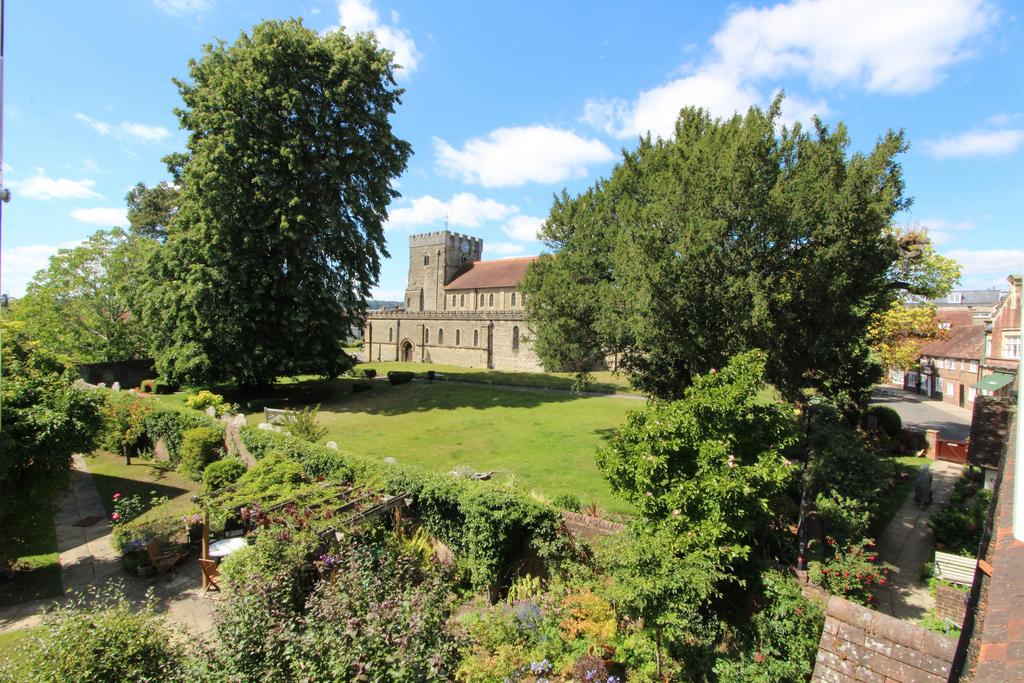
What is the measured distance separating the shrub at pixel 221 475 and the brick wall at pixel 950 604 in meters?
17.7

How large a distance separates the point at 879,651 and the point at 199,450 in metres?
19.7

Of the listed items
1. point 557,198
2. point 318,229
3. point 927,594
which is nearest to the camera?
point 927,594

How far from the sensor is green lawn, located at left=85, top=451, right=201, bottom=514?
16344 mm

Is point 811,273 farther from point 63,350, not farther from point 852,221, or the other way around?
point 63,350

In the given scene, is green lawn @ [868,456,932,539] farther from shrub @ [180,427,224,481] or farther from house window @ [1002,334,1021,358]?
shrub @ [180,427,224,481]

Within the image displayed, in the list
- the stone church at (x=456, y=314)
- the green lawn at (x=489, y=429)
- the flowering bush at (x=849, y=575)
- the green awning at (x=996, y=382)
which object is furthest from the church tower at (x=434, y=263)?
the flowering bush at (x=849, y=575)

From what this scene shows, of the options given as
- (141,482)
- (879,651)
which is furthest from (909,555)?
(141,482)

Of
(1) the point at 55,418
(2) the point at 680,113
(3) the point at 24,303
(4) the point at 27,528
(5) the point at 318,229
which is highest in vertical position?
(2) the point at 680,113

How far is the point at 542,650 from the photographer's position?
8656 mm

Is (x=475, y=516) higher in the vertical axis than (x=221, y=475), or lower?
higher

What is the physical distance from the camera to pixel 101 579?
37.7 feet

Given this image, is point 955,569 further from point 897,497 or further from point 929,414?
point 929,414

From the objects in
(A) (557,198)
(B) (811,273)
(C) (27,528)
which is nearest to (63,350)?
(C) (27,528)

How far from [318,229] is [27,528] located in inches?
812
